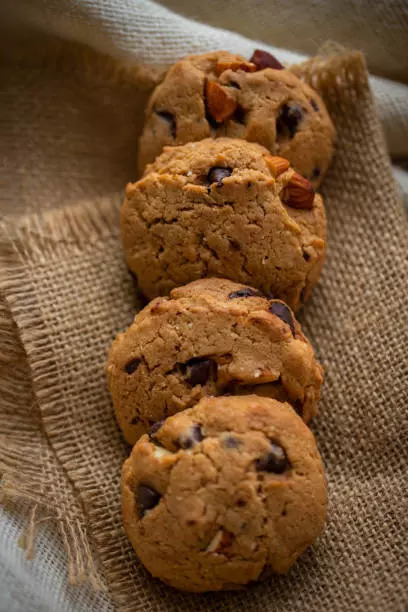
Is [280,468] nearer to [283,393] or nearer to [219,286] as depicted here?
[283,393]

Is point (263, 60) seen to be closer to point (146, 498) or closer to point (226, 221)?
point (226, 221)

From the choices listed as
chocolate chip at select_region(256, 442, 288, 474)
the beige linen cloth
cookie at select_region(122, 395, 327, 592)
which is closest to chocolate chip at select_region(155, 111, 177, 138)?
the beige linen cloth

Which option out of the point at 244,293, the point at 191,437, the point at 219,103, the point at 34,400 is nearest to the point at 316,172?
the point at 219,103

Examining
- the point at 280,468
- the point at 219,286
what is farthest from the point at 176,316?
the point at 280,468

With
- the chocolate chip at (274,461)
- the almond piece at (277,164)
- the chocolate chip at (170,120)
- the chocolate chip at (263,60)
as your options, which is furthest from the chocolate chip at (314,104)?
the chocolate chip at (274,461)

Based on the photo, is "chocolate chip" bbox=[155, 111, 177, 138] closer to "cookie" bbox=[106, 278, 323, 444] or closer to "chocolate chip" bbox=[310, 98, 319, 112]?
"chocolate chip" bbox=[310, 98, 319, 112]
